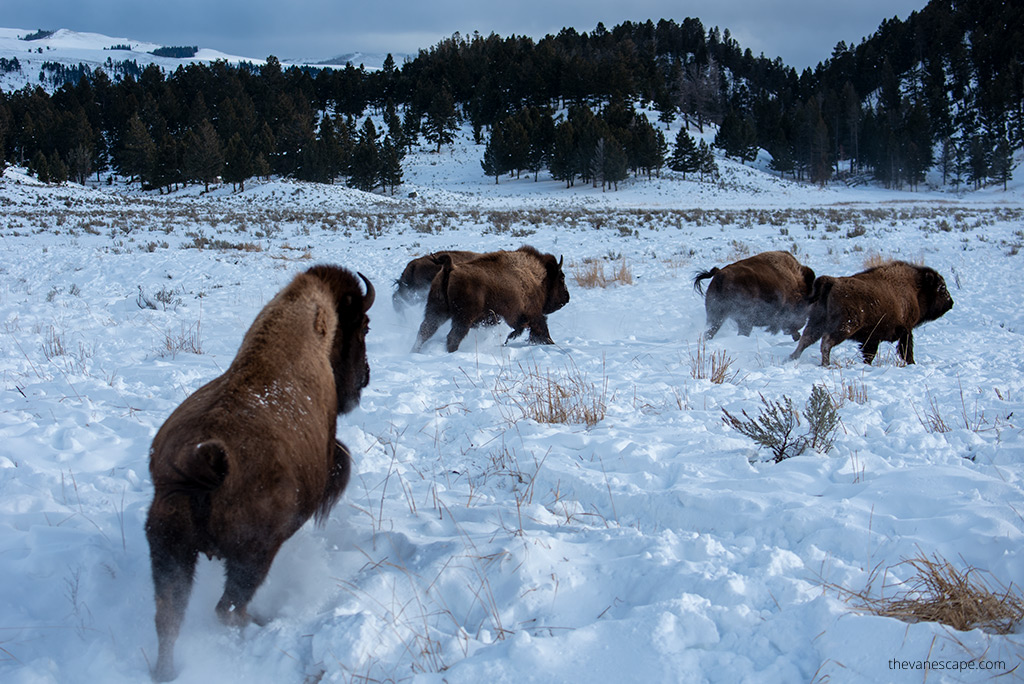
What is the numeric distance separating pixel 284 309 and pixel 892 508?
318 cm

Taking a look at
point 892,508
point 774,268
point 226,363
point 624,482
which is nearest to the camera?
point 892,508

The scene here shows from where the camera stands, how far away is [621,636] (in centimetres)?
217

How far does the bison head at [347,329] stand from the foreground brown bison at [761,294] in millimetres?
6200

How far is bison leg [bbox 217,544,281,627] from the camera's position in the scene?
7.32 ft

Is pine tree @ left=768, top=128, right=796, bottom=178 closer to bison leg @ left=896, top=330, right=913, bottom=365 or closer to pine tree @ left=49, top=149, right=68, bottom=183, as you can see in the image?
bison leg @ left=896, top=330, right=913, bottom=365

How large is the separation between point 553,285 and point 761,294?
2.92 metres

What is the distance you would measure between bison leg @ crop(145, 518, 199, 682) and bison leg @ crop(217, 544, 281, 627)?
0.15m

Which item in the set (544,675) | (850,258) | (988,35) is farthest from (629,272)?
(988,35)

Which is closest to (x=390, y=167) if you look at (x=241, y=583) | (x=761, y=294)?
(x=761, y=294)

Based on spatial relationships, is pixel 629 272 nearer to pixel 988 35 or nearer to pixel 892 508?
pixel 892 508

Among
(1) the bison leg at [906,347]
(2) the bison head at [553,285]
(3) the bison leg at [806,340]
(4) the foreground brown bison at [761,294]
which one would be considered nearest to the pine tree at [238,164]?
(2) the bison head at [553,285]

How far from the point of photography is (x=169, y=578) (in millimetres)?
2154

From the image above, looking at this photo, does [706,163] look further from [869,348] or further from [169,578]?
[169,578]

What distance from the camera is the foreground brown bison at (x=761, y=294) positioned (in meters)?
8.26
